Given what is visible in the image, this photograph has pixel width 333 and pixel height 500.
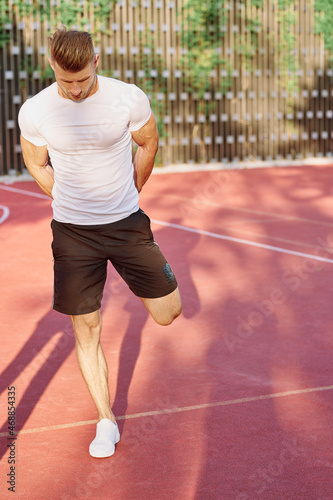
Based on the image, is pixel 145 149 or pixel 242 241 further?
pixel 242 241

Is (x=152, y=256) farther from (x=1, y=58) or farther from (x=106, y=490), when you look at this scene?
(x=1, y=58)

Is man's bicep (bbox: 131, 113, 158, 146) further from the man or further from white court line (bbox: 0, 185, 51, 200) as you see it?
white court line (bbox: 0, 185, 51, 200)

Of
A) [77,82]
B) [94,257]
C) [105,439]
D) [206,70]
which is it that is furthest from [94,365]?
[206,70]

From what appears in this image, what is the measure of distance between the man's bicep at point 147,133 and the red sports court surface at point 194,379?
1.47 m

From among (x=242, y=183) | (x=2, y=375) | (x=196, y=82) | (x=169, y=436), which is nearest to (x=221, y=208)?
(x=242, y=183)

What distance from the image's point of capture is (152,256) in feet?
12.8

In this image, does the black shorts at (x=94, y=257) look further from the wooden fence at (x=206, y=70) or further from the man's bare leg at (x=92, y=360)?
the wooden fence at (x=206, y=70)

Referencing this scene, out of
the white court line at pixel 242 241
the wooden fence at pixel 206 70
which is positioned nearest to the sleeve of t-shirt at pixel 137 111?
the white court line at pixel 242 241

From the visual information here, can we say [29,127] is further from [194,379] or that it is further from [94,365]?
[194,379]

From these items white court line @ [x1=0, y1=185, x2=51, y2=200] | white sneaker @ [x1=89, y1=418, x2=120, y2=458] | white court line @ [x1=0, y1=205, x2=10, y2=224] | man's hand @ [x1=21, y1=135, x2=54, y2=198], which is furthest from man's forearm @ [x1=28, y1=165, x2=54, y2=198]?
white court line @ [x1=0, y1=185, x2=51, y2=200]

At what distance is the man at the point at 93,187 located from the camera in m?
3.59

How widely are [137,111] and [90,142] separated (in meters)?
0.27

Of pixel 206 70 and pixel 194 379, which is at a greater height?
pixel 206 70

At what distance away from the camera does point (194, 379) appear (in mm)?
4719
